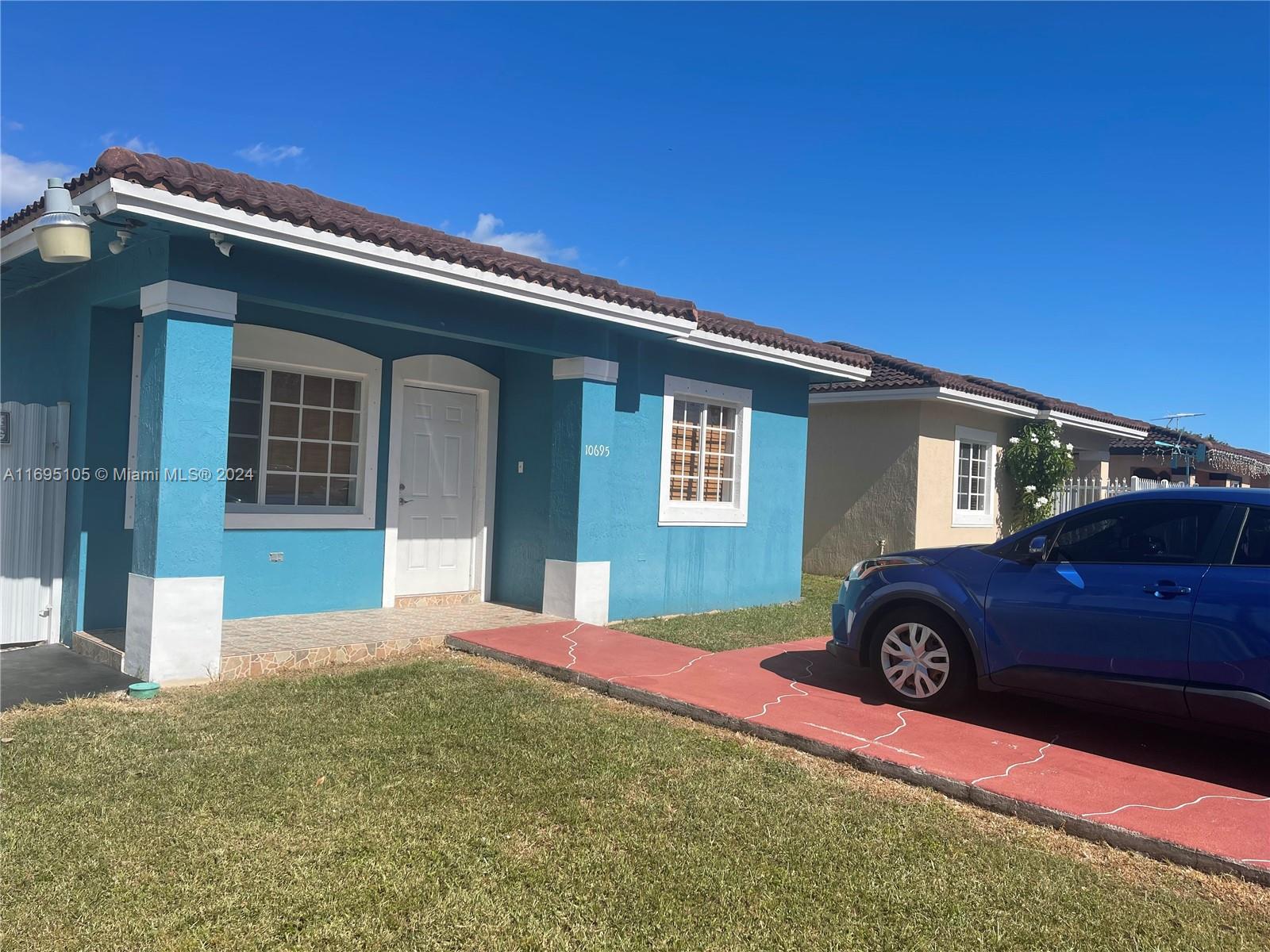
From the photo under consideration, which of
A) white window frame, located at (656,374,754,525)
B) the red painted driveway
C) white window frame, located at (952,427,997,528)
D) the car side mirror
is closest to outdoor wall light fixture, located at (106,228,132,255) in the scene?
the red painted driveway

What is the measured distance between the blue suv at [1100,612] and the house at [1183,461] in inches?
596

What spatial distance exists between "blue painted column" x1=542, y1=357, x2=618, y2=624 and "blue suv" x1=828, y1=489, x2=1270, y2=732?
3.12m

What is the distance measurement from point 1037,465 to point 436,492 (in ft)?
35.9

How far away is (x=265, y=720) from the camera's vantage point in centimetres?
534

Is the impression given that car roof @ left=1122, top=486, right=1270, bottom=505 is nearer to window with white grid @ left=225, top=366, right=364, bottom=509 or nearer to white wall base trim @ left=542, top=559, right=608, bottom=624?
white wall base trim @ left=542, top=559, right=608, bottom=624

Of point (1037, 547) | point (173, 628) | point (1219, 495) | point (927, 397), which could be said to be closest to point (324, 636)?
point (173, 628)

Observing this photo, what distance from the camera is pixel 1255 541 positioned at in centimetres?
475

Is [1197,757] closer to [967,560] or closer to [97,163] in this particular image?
[967,560]

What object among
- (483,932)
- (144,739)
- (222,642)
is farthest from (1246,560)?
(222,642)

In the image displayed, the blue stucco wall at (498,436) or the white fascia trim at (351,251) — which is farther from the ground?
the white fascia trim at (351,251)

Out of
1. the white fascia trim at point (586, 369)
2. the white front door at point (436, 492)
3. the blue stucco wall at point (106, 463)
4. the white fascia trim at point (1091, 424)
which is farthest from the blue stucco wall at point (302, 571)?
the white fascia trim at point (1091, 424)

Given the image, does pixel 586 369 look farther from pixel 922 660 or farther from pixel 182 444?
pixel 922 660

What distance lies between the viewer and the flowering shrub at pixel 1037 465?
15414mm

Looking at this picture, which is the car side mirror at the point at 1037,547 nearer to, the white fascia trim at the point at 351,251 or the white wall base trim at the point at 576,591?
the white fascia trim at the point at 351,251
